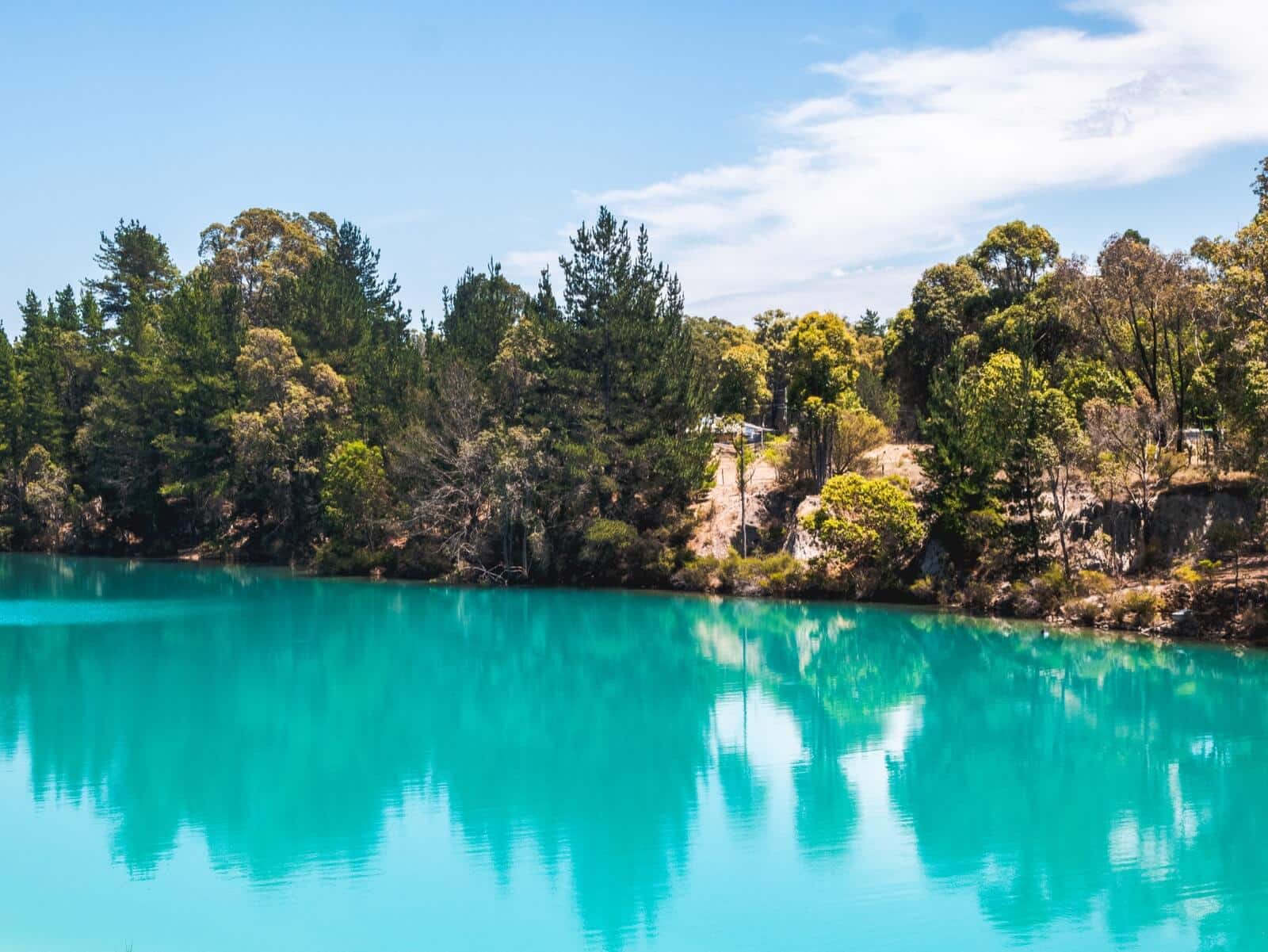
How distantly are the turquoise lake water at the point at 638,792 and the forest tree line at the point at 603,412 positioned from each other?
630 centimetres

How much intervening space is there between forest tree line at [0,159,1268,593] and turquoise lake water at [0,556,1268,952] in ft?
20.7

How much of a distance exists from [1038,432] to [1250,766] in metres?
17.5

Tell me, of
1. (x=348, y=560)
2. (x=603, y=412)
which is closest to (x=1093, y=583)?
(x=603, y=412)

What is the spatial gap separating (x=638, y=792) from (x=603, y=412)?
100ft

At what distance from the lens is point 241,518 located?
236ft

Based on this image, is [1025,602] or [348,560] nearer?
[1025,602]

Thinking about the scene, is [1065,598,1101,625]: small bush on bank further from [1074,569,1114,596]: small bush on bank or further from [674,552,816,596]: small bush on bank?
[674,552,816,596]: small bush on bank

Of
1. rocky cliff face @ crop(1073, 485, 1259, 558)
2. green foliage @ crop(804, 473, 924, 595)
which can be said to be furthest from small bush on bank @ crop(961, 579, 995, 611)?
rocky cliff face @ crop(1073, 485, 1259, 558)

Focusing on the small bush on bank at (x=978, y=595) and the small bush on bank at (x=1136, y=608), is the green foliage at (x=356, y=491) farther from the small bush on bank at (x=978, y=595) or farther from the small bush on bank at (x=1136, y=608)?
the small bush on bank at (x=1136, y=608)

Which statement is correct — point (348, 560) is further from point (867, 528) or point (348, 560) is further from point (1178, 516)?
point (1178, 516)

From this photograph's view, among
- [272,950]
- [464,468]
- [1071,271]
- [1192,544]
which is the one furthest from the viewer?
[464,468]

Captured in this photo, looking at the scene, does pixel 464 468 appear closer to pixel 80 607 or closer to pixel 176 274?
pixel 80 607

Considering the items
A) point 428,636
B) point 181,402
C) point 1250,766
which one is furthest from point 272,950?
point 181,402

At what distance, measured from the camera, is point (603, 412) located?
5003 centimetres
